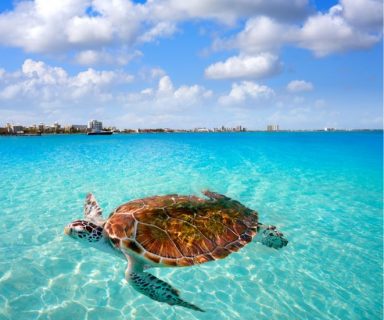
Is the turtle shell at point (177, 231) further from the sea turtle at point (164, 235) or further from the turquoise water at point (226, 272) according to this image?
the turquoise water at point (226, 272)

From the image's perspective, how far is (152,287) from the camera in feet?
17.2

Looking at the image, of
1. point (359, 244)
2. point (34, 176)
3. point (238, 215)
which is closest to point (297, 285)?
point (238, 215)

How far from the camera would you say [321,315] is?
5.60 meters

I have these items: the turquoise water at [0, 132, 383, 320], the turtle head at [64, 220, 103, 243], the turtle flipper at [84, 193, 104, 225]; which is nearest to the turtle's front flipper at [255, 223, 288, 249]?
the turquoise water at [0, 132, 383, 320]

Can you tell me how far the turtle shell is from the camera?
5.44 metres

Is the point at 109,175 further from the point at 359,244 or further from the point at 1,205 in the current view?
the point at 359,244

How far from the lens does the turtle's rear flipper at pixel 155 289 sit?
5.06 m

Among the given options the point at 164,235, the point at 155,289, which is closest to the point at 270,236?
the point at 164,235

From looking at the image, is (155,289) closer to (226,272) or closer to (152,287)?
(152,287)

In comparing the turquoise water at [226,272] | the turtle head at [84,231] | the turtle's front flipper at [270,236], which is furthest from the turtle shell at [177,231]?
the turquoise water at [226,272]

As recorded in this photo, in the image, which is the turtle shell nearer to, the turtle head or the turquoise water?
the turtle head

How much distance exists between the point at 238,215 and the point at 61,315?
13.4ft

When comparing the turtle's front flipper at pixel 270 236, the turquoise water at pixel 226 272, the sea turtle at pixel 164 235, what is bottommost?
the turquoise water at pixel 226 272

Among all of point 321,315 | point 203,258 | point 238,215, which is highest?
point 238,215
